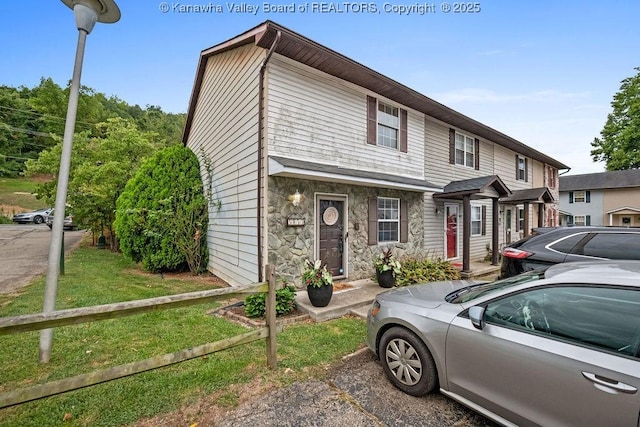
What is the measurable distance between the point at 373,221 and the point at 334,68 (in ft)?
13.3

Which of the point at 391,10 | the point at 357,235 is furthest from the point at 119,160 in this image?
the point at 391,10

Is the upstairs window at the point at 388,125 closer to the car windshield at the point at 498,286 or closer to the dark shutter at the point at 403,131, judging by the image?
the dark shutter at the point at 403,131

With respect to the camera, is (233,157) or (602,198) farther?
(602,198)

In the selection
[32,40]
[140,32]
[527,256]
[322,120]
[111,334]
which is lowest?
[111,334]

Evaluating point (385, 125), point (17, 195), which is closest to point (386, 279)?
point (385, 125)

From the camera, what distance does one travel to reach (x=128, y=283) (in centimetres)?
714

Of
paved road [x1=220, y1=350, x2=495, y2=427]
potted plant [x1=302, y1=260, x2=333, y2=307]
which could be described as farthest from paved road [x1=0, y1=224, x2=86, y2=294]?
paved road [x1=220, y1=350, x2=495, y2=427]

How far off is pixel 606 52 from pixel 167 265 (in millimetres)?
16599

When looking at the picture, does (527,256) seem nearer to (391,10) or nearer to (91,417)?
(91,417)

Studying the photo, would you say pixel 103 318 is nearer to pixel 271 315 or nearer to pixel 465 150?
pixel 271 315

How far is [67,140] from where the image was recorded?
3.23 meters

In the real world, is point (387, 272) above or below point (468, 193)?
below

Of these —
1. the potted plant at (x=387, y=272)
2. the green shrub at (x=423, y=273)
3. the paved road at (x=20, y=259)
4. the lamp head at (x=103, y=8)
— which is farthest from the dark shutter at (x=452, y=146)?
the paved road at (x=20, y=259)

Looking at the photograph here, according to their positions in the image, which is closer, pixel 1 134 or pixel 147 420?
pixel 147 420
